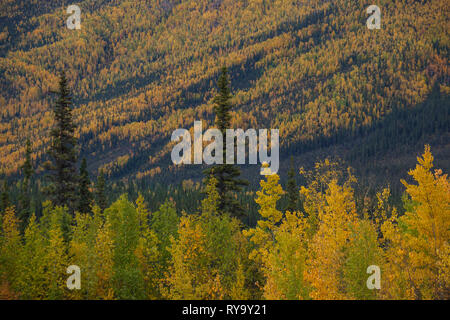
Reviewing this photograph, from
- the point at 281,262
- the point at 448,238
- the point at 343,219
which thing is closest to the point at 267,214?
the point at 343,219

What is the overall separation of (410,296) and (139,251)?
62.0 ft

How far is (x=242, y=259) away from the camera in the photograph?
3544 centimetres

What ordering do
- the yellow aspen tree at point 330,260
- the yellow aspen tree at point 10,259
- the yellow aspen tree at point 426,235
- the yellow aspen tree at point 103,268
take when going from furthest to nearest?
the yellow aspen tree at point 10,259 < the yellow aspen tree at point 103,268 < the yellow aspen tree at point 426,235 < the yellow aspen tree at point 330,260

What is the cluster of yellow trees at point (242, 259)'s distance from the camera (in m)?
26.3

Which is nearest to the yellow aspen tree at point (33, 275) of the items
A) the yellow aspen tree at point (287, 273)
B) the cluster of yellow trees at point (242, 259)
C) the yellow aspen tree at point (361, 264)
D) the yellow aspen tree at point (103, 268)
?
the cluster of yellow trees at point (242, 259)

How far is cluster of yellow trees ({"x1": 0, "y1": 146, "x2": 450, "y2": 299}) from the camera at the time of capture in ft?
86.4

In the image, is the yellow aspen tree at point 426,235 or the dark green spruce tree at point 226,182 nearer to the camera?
the yellow aspen tree at point 426,235

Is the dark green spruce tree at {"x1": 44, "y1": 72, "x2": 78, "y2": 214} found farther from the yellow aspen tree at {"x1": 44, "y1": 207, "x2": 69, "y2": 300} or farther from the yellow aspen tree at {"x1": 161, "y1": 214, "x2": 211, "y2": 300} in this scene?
the yellow aspen tree at {"x1": 161, "y1": 214, "x2": 211, "y2": 300}

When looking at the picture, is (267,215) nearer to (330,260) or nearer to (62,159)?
(330,260)

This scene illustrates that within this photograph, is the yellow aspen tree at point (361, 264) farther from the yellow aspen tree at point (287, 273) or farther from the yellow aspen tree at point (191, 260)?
the yellow aspen tree at point (191, 260)

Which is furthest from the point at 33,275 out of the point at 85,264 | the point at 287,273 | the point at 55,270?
the point at 287,273

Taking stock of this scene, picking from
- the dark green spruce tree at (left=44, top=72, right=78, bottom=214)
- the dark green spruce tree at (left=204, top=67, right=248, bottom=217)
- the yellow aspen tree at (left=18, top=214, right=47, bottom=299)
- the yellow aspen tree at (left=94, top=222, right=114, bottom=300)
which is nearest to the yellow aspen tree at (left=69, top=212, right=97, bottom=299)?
the yellow aspen tree at (left=94, top=222, right=114, bottom=300)

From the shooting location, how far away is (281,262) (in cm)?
2800
